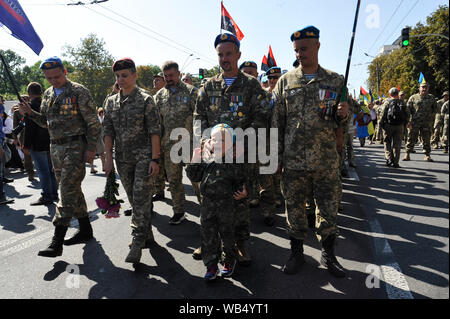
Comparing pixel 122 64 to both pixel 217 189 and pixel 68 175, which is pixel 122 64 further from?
pixel 217 189

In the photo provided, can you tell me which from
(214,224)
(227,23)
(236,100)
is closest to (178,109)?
(236,100)

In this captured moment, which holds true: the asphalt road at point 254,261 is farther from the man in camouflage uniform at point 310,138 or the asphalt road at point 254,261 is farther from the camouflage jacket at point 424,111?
the camouflage jacket at point 424,111

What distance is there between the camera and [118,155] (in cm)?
339

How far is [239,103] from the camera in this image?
9.77 feet

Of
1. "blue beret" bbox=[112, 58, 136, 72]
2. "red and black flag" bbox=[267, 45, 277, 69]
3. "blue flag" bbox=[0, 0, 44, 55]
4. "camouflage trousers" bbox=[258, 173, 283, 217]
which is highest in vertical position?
"red and black flag" bbox=[267, 45, 277, 69]

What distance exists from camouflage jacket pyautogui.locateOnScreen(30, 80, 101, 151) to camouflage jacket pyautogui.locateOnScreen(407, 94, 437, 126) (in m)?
9.23

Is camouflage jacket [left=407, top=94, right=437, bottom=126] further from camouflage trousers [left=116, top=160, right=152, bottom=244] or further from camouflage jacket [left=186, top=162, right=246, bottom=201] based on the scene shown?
camouflage trousers [left=116, top=160, right=152, bottom=244]

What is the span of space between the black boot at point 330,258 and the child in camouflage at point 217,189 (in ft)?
3.12

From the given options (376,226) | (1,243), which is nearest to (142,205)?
(1,243)

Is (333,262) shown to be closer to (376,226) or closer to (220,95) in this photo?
(376,226)

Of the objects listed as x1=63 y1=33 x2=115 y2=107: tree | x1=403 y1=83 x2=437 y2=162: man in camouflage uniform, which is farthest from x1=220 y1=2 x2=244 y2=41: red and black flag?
x1=63 y1=33 x2=115 y2=107: tree

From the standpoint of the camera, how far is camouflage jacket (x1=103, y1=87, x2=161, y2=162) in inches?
129

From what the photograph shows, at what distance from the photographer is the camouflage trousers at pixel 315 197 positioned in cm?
281

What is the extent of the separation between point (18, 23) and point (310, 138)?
3949mm
